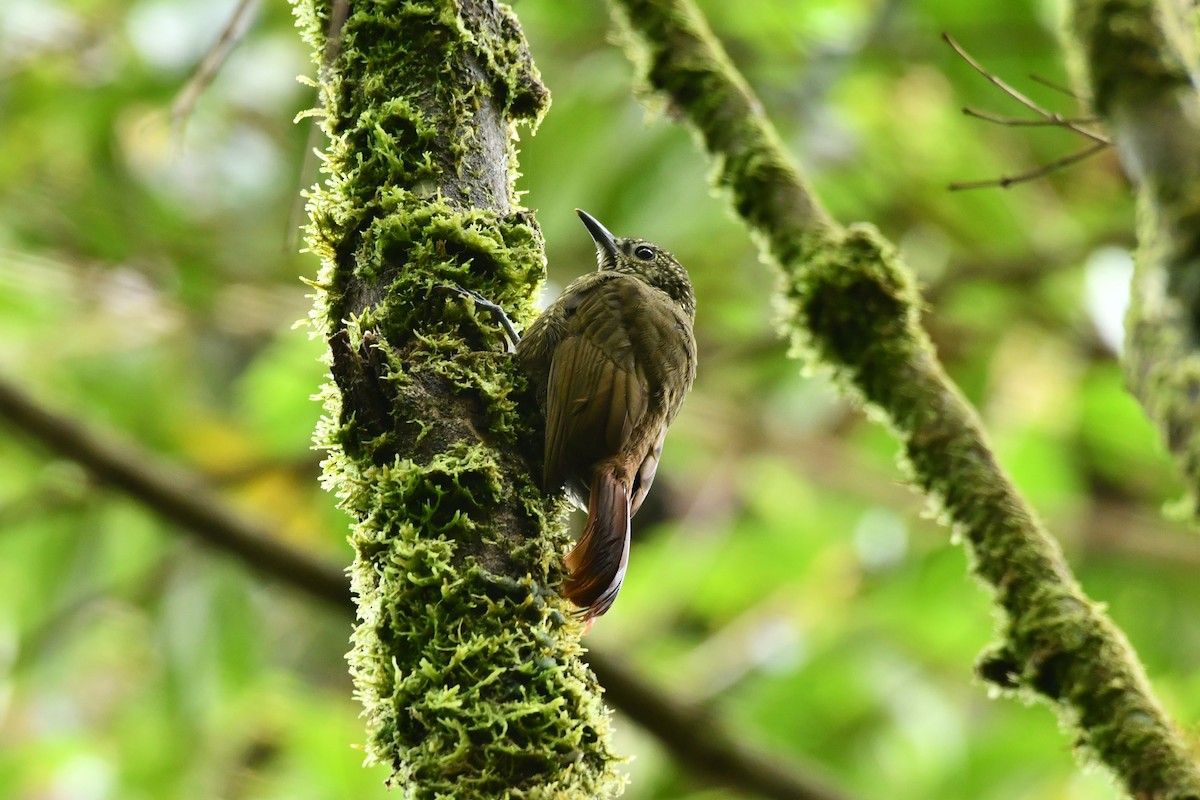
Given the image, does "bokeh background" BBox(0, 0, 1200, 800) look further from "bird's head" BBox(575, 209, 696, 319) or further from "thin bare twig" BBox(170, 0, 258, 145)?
"thin bare twig" BBox(170, 0, 258, 145)

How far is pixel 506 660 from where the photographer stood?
185cm

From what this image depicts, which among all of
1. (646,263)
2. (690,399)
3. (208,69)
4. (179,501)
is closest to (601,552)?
(208,69)

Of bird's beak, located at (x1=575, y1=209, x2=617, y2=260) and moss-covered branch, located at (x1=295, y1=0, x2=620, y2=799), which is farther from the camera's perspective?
bird's beak, located at (x1=575, y1=209, x2=617, y2=260)

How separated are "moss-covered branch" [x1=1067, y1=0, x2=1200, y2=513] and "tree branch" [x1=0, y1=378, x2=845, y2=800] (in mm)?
2928

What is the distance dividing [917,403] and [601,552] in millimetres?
785

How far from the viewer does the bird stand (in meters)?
2.32

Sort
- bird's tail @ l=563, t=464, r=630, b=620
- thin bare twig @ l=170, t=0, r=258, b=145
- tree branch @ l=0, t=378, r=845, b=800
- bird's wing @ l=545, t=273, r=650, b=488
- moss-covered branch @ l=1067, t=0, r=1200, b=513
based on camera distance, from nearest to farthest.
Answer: moss-covered branch @ l=1067, t=0, r=1200, b=513 → bird's tail @ l=563, t=464, r=630, b=620 → bird's wing @ l=545, t=273, r=650, b=488 → thin bare twig @ l=170, t=0, r=258, b=145 → tree branch @ l=0, t=378, r=845, b=800

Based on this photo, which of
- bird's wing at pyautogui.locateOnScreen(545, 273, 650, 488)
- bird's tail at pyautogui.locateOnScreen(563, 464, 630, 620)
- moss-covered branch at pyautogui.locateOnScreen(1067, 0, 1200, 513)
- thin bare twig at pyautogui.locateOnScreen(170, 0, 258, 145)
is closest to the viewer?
moss-covered branch at pyautogui.locateOnScreen(1067, 0, 1200, 513)

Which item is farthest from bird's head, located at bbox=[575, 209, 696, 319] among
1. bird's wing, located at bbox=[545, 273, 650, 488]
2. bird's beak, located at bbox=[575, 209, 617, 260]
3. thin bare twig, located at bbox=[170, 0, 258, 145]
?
thin bare twig, located at bbox=[170, 0, 258, 145]

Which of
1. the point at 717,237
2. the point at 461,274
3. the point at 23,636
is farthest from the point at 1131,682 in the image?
the point at 23,636

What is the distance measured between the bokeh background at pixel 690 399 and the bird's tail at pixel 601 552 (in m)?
2.73

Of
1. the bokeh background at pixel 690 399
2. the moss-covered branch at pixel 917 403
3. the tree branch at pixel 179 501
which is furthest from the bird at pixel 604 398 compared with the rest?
the tree branch at pixel 179 501

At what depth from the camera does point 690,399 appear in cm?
730

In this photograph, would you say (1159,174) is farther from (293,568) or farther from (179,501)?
(179,501)
